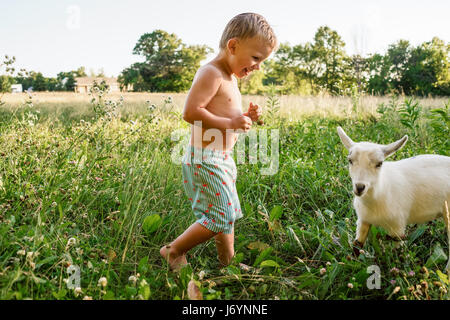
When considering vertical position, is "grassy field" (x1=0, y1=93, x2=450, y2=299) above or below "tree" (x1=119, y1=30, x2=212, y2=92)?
below

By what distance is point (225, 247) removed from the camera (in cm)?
225

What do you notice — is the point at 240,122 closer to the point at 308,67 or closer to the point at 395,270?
the point at 395,270

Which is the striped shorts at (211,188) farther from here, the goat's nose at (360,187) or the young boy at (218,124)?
the goat's nose at (360,187)

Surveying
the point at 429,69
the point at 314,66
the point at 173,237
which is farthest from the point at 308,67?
the point at 173,237

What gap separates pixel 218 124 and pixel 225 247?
2.55ft

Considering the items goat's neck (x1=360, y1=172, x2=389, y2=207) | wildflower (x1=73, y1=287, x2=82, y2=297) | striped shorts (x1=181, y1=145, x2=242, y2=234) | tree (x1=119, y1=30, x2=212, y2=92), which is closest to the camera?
wildflower (x1=73, y1=287, x2=82, y2=297)

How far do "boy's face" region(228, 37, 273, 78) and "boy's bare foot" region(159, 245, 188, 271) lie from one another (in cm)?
119

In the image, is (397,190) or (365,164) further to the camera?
(397,190)

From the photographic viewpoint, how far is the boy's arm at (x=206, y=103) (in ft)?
6.70

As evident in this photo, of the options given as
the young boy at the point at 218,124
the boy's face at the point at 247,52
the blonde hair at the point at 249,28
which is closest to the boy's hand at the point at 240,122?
the young boy at the point at 218,124

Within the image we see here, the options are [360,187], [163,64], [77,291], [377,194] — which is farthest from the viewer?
[163,64]

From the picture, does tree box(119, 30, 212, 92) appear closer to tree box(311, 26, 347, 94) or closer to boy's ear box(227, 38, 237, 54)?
tree box(311, 26, 347, 94)

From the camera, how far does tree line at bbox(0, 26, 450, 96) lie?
37688 millimetres

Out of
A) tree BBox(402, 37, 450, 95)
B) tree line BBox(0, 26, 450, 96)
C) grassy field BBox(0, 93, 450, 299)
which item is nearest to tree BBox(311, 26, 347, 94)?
tree line BBox(0, 26, 450, 96)
